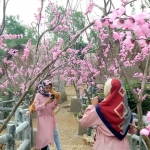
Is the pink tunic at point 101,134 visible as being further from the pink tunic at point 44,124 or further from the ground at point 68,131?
the ground at point 68,131

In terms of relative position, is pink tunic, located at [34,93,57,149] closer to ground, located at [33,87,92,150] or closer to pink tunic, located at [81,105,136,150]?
ground, located at [33,87,92,150]

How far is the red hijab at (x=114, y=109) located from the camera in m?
2.81

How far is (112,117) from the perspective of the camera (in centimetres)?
284

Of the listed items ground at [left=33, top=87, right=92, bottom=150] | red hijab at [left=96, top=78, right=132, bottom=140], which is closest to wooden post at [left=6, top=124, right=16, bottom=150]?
red hijab at [left=96, top=78, right=132, bottom=140]

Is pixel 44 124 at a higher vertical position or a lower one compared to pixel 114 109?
lower

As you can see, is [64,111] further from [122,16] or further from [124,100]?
[122,16]

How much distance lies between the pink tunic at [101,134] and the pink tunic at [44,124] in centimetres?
171

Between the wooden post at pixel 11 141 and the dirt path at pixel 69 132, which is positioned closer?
the wooden post at pixel 11 141

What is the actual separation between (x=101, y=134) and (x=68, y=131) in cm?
606

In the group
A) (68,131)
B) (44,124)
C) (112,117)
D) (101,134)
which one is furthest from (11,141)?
(68,131)

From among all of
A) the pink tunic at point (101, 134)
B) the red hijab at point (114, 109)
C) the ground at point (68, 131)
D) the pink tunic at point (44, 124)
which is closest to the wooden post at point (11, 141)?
the pink tunic at point (101, 134)

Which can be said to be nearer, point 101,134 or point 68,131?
point 101,134

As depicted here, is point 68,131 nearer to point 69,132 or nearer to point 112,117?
point 69,132

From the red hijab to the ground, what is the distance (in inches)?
135
